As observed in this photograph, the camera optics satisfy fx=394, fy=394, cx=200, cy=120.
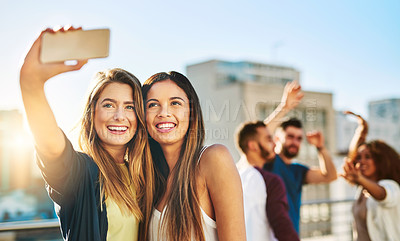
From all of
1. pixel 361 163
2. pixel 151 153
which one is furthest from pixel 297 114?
pixel 151 153

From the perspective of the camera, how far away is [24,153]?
52.5 feet

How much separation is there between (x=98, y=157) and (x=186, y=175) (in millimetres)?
450

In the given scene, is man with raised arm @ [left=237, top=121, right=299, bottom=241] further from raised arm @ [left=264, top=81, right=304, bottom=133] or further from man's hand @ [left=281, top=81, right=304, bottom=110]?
man's hand @ [left=281, top=81, right=304, bottom=110]

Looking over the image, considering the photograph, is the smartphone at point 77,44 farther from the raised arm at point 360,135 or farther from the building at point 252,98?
the building at point 252,98

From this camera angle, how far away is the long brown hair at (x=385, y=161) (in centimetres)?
354

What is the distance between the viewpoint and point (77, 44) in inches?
48.4

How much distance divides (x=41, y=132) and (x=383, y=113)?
42342 mm

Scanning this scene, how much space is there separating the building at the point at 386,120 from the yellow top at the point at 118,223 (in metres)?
38.0

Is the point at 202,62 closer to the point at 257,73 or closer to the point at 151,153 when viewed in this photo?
the point at 257,73

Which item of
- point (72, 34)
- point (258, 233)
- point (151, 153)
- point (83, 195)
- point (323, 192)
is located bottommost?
A: point (323, 192)

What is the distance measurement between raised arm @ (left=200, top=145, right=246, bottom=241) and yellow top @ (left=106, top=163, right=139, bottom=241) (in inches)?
16.5

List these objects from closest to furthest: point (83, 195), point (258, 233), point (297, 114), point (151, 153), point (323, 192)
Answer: point (83, 195)
point (151, 153)
point (258, 233)
point (297, 114)
point (323, 192)

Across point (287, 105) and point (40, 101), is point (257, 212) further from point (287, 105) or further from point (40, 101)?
point (40, 101)

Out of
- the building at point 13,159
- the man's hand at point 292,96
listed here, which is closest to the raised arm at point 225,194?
the man's hand at point 292,96
